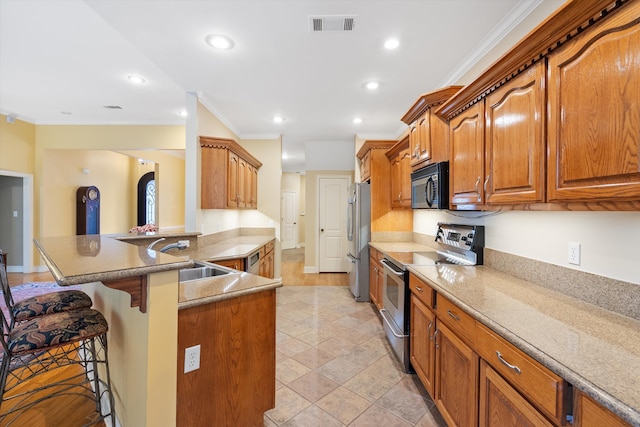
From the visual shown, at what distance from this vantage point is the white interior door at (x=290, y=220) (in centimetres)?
937

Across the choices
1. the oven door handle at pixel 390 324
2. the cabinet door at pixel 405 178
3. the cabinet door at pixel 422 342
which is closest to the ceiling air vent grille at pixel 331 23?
the cabinet door at pixel 405 178

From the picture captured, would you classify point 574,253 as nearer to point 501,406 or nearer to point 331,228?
point 501,406

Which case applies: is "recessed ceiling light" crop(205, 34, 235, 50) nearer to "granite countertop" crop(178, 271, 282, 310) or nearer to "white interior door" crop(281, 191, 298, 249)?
"granite countertop" crop(178, 271, 282, 310)

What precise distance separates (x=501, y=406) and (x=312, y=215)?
4893 mm

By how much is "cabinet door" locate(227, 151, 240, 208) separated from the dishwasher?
75 centimetres

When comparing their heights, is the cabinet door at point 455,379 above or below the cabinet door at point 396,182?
below

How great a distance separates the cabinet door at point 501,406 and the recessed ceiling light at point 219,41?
2.80 metres

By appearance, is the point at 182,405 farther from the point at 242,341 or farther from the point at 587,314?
the point at 587,314

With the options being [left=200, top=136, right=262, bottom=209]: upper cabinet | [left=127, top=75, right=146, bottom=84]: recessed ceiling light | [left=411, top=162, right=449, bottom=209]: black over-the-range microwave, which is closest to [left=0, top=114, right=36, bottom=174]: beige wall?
[left=127, top=75, right=146, bottom=84]: recessed ceiling light

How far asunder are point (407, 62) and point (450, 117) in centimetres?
83

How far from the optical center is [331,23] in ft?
6.89

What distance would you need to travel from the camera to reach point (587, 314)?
1201 mm

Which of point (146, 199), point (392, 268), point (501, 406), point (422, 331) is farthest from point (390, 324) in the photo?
point (146, 199)

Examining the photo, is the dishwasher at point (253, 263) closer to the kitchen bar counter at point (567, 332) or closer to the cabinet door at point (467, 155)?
the kitchen bar counter at point (567, 332)
